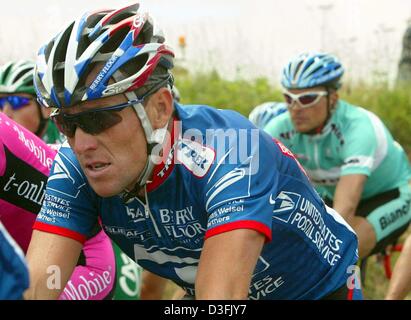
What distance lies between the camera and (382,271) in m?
8.34

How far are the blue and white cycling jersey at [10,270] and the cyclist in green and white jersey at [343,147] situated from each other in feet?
16.9

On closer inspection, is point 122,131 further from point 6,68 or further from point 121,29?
point 6,68

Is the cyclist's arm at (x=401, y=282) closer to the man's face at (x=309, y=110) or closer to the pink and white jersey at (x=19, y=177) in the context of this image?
the man's face at (x=309, y=110)

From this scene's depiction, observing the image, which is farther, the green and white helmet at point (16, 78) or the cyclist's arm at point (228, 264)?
the green and white helmet at point (16, 78)

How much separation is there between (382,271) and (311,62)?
241cm

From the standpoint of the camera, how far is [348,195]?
260 inches

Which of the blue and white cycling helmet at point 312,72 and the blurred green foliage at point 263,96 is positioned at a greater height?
the blue and white cycling helmet at point 312,72

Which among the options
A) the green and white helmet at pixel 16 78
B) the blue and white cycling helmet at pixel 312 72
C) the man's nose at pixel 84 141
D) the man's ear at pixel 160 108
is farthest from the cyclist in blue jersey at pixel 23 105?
the man's nose at pixel 84 141

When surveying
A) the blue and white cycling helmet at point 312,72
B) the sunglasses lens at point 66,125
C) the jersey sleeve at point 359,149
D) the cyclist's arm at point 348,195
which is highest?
the sunglasses lens at point 66,125

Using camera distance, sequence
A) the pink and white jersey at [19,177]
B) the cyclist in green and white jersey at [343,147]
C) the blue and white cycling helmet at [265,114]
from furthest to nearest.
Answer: the blue and white cycling helmet at [265,114]
the cyclist in green and white jersey at [343,147]
the pink and white jersey at [19,177]

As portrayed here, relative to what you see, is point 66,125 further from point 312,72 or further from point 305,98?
point 312,72

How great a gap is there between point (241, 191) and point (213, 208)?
0.13 metres

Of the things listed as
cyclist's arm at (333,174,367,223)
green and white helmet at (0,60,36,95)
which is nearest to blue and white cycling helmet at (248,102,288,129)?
cyclist's arm at (333,174,367,223)

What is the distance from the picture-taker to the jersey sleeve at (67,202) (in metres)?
3.28
